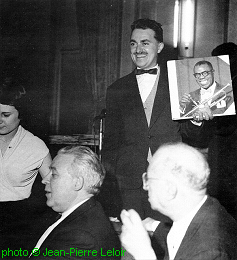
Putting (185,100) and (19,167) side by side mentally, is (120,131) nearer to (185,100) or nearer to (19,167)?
(185,100)

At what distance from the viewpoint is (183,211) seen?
1.14 meters

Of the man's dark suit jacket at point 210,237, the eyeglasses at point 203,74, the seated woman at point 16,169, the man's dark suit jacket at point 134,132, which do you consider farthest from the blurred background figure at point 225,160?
the man's dark suit jacket at point 210,237

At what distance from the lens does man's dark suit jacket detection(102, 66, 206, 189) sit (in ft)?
6.91

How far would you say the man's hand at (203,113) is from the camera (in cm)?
189

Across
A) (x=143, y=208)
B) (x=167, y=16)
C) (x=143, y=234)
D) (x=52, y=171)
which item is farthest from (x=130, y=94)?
(x=167, y=16)

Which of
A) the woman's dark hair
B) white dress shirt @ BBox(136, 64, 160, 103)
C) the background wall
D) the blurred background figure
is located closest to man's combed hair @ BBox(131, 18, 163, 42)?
white dress shirt @ BBox(136, 64, 160, 103)

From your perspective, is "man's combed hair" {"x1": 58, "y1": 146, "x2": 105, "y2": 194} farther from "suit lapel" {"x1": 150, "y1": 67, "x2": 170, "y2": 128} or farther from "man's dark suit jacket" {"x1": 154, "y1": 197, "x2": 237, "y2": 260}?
"suit lapel" {"x1": 150, "y1": 67, "x2": 170, "y2": 128}

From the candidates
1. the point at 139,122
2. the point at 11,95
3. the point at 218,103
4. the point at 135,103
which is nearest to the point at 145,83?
the point at 135,103

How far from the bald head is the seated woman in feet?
3.74

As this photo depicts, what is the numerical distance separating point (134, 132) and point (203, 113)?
47 cm

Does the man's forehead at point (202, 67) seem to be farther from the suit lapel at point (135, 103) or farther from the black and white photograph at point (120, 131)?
the suit lapel at point (135, 103)

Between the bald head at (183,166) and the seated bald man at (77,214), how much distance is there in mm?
339

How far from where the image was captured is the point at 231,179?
8.54 ft

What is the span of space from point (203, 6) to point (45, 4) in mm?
2181
